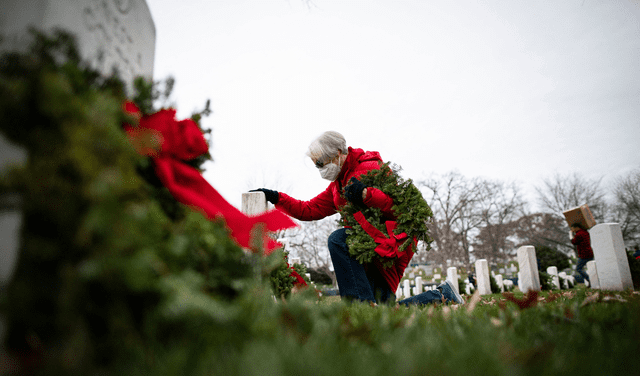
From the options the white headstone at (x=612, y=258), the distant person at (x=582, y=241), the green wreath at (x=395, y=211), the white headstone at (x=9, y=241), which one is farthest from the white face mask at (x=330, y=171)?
the distant person at (x=582, y=241)

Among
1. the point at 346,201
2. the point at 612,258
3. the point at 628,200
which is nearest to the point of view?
the point at 346,201

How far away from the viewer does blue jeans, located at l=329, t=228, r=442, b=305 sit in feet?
10.9

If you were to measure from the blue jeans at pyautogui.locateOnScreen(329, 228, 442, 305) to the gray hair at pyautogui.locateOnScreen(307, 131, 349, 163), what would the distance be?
1.02 meters

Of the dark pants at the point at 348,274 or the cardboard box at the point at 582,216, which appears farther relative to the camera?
the cardboard box at the point at 582,216

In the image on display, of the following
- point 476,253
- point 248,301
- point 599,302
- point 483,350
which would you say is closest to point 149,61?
point 248,301

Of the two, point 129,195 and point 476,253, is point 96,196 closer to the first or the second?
point 129,195

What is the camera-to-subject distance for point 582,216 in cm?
823

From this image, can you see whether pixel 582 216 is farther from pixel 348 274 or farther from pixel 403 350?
pixel 403 350

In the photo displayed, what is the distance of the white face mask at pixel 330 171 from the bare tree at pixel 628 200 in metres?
27.8

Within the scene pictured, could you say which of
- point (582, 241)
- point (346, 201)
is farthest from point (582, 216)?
point (346, 201)

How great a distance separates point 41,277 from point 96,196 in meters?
0.29

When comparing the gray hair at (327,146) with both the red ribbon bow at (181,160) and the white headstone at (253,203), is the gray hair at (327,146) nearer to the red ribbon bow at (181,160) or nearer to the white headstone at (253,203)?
the white headstone at (253,203)

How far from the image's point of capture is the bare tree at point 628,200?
77.0 feet

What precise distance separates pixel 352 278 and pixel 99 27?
9.62 ft
